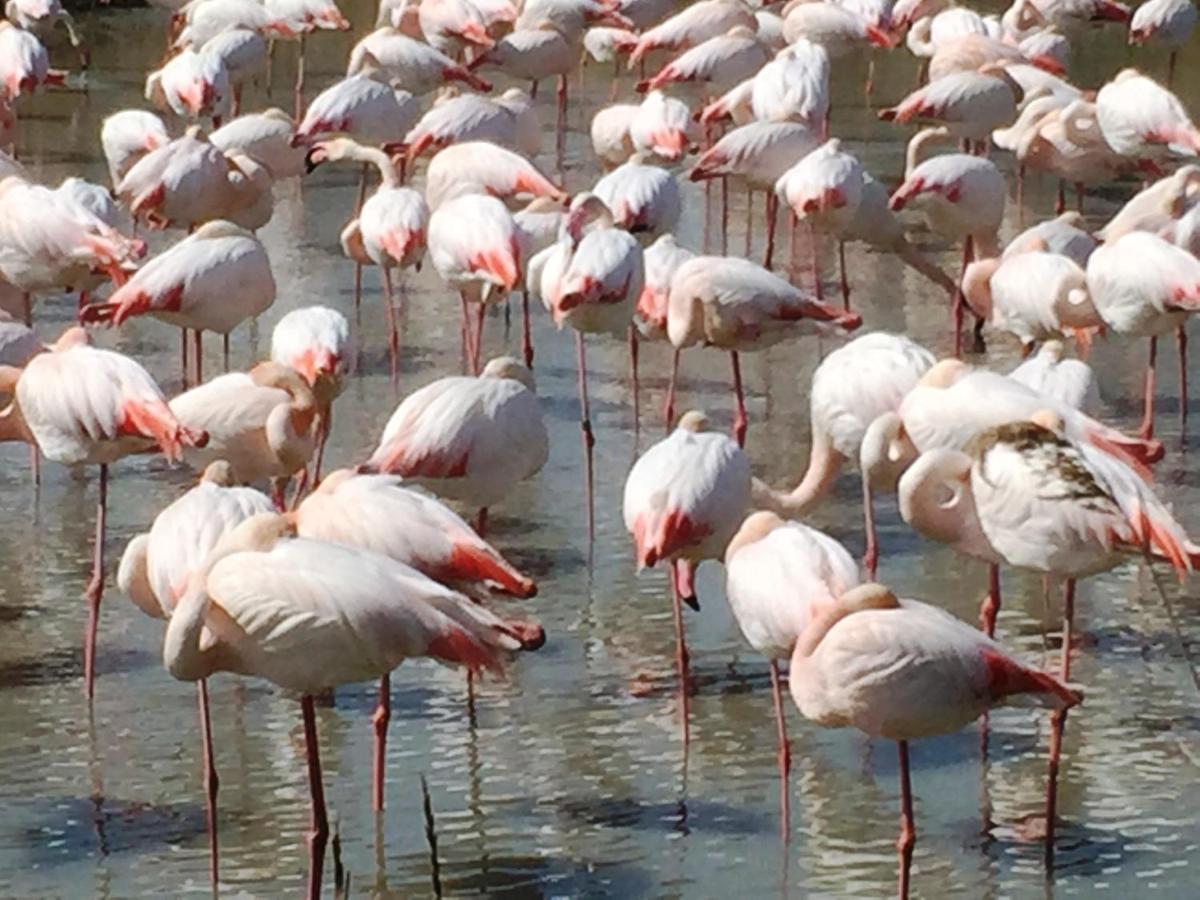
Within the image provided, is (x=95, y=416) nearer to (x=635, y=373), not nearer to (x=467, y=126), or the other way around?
(x=635, y=373)

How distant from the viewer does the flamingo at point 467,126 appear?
10133 millimetres

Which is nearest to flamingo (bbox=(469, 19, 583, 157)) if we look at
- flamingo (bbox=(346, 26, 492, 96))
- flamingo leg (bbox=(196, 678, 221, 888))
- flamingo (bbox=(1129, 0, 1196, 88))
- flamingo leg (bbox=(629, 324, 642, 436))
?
flamingo (bbox=(346, 26, 492, 96))

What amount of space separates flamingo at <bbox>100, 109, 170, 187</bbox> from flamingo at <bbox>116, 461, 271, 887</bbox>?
197 inches

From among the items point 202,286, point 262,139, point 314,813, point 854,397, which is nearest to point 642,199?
point 202,286

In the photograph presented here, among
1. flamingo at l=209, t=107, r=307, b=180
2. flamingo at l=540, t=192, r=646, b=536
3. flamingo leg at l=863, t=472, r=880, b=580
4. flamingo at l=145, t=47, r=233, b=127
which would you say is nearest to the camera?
flamingo leg at l=863, t=472, r=880, b=580

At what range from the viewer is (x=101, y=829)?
16.5ft

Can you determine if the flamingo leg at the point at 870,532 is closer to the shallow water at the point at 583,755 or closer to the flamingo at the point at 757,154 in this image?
the shallow water at the point at 583,755

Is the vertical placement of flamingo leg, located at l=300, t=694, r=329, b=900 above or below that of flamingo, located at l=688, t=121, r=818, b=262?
below

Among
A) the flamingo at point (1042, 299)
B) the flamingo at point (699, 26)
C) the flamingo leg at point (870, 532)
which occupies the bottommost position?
the flamingo leg at point (870, 532)

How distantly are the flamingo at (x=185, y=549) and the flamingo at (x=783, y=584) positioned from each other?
1.01m

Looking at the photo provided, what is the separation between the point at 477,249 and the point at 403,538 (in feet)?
9.56

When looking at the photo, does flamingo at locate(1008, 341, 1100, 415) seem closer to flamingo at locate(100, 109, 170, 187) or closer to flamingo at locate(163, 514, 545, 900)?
flamingo at locate(163, 514, 545, 900)

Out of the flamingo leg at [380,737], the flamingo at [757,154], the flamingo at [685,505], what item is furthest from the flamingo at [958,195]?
the flamingo leg at [380,737]

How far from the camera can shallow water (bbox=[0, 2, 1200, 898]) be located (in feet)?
16.0
